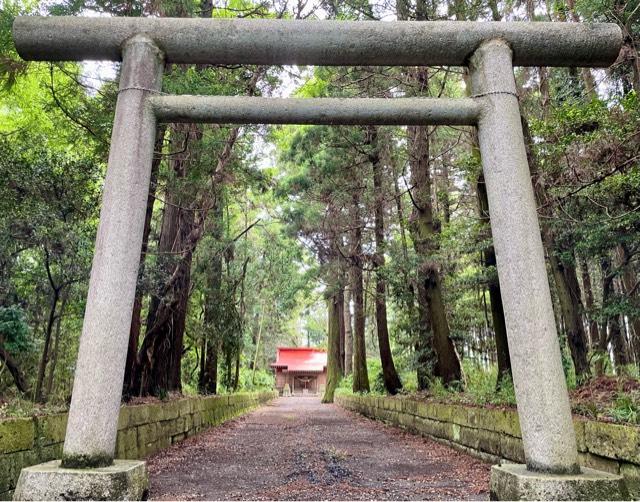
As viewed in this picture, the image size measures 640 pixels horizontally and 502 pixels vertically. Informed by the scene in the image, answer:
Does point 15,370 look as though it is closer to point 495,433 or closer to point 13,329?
point 13,329

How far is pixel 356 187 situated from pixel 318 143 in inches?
58.4

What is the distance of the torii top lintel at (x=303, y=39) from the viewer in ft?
10.9

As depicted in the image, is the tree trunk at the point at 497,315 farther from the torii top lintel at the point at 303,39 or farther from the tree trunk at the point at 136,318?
the tree trunk at the point at 136,318

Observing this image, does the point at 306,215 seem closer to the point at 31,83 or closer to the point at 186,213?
the point at 186,213

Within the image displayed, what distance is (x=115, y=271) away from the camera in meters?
2.92

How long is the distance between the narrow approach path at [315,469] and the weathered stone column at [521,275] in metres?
2.06

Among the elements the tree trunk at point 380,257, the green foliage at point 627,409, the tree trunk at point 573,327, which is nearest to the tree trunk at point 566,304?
the tree trunk at point 573,327

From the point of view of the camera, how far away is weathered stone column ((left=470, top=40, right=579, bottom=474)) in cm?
267

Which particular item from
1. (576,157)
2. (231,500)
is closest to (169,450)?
(231,500)

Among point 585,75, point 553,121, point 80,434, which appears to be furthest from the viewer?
point 585,75

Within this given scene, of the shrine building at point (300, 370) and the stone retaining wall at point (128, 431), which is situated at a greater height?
the shrine building at point (300, 370)

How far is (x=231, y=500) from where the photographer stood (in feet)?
13.8

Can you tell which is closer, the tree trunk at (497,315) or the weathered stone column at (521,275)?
the weathered stone column at (521,275)

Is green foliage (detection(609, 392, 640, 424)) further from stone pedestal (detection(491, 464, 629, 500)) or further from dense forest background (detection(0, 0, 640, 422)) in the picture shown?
stone pedestal (detection(491, 464, 629, 500))
